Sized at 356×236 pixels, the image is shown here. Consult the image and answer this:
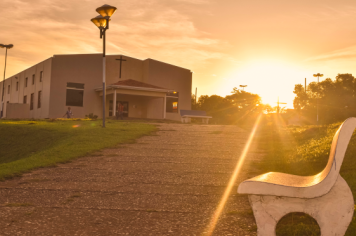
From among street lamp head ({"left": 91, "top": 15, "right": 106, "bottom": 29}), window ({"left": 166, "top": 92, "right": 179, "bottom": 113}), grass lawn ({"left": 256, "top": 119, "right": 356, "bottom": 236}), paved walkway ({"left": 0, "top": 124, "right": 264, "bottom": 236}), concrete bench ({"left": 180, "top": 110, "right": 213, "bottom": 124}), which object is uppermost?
street lamp head ({"left": 91, "top": 15, "right": 106, "bottom": 29})

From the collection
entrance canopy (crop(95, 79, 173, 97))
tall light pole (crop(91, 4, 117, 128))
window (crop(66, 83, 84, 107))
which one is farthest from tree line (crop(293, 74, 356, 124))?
tall light pole (crop(91, 4, 117, 128))

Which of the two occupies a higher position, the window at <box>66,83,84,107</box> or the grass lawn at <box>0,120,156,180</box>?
the window at <box>66,83,84,107</box>

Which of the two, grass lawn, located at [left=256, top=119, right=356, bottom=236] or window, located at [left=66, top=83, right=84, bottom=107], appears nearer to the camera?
grass lawn, located at [left=256, top=119, right=356, bottom=236]

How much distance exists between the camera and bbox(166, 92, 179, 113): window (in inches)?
1495

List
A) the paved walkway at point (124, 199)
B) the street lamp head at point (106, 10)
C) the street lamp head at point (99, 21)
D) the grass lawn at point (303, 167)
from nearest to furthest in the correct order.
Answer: the grass lawn at point (303, 167) → the paved walkway at point (124, 199) → the street lamp head at point (106, 10) → the street lamp head at point (99, 21)

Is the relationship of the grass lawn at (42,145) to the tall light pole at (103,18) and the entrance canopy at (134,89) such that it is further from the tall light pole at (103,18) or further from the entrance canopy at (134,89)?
the entrance canopy at (134,89)

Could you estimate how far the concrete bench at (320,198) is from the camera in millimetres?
3037

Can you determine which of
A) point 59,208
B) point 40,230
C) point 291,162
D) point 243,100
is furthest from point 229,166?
point 243,100

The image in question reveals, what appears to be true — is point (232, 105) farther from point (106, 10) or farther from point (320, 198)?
point (320, 198)

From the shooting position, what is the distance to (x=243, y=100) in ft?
217

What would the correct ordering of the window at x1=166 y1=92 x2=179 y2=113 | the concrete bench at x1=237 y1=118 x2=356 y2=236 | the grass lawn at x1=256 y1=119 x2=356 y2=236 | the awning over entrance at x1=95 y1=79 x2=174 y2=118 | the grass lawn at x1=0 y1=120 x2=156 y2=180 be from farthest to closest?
the window at x1=166 y1=92 x2=179 y2=113, the awning over entrance at x1=95 y1=79 x2=174 y2=118, the grass lawn at x1=0 y1=120 x2=156 y2=180, the grass lawn at x1=256 y1=119 x2=356 y2=236, the concrete bench at x1=237 y1=118 x2=356 y2=236

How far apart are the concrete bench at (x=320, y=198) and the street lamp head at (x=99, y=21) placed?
550 inches

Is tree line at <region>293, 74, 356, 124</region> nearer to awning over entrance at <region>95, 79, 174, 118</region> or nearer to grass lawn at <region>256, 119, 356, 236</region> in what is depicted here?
awning over entrance at <region>95, 79, 174, 118</region>

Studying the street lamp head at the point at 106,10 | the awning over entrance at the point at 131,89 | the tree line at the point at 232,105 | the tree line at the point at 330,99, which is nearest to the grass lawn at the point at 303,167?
the street lamp head at the point at 106,10
